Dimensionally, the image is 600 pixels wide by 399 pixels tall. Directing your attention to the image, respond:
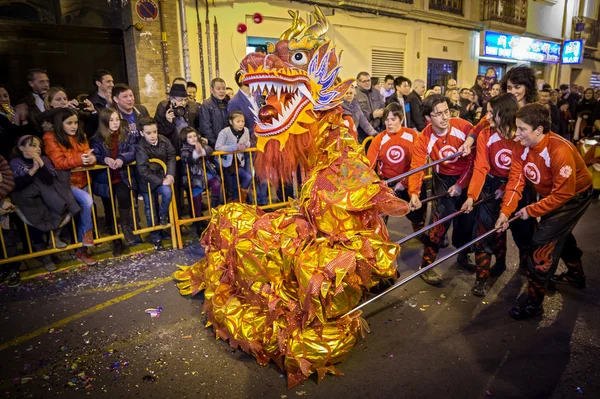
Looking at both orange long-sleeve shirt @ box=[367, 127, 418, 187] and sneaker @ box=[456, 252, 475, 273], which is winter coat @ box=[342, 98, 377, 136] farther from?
sneaker @ box=[456, 252, 475, 273]

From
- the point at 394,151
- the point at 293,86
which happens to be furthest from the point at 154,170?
the point at 293,86

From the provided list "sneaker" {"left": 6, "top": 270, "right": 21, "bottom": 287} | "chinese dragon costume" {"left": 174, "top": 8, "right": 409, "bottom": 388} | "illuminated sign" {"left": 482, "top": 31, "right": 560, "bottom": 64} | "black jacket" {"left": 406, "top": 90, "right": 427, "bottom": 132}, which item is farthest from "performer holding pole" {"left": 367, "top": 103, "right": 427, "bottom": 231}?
"illuminated sign" {"left": 482, "top": 31, "right": 560, "bottom": 64}

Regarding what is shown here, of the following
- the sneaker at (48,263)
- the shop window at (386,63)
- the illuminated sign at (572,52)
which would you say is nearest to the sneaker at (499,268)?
the sneaker at (48,263)

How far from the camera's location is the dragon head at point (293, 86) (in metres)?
2.61

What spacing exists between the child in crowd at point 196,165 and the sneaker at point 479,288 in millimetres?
3209

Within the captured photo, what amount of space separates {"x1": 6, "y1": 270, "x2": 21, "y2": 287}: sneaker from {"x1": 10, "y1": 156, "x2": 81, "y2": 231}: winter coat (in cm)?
49

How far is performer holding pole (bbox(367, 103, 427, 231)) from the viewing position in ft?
14.2

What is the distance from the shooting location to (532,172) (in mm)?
3305

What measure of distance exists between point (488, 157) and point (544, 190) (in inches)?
23.5

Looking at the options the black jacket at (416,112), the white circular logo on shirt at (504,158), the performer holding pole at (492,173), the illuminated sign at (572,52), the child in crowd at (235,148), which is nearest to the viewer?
the performer holding pole at (492,173)

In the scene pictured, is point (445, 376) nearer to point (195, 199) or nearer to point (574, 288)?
point (574, 288)

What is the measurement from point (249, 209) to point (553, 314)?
2.61 m

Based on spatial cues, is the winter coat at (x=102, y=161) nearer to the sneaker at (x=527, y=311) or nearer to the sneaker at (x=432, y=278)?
the sneaker at (x=432, y=278)

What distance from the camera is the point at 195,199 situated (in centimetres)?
538
